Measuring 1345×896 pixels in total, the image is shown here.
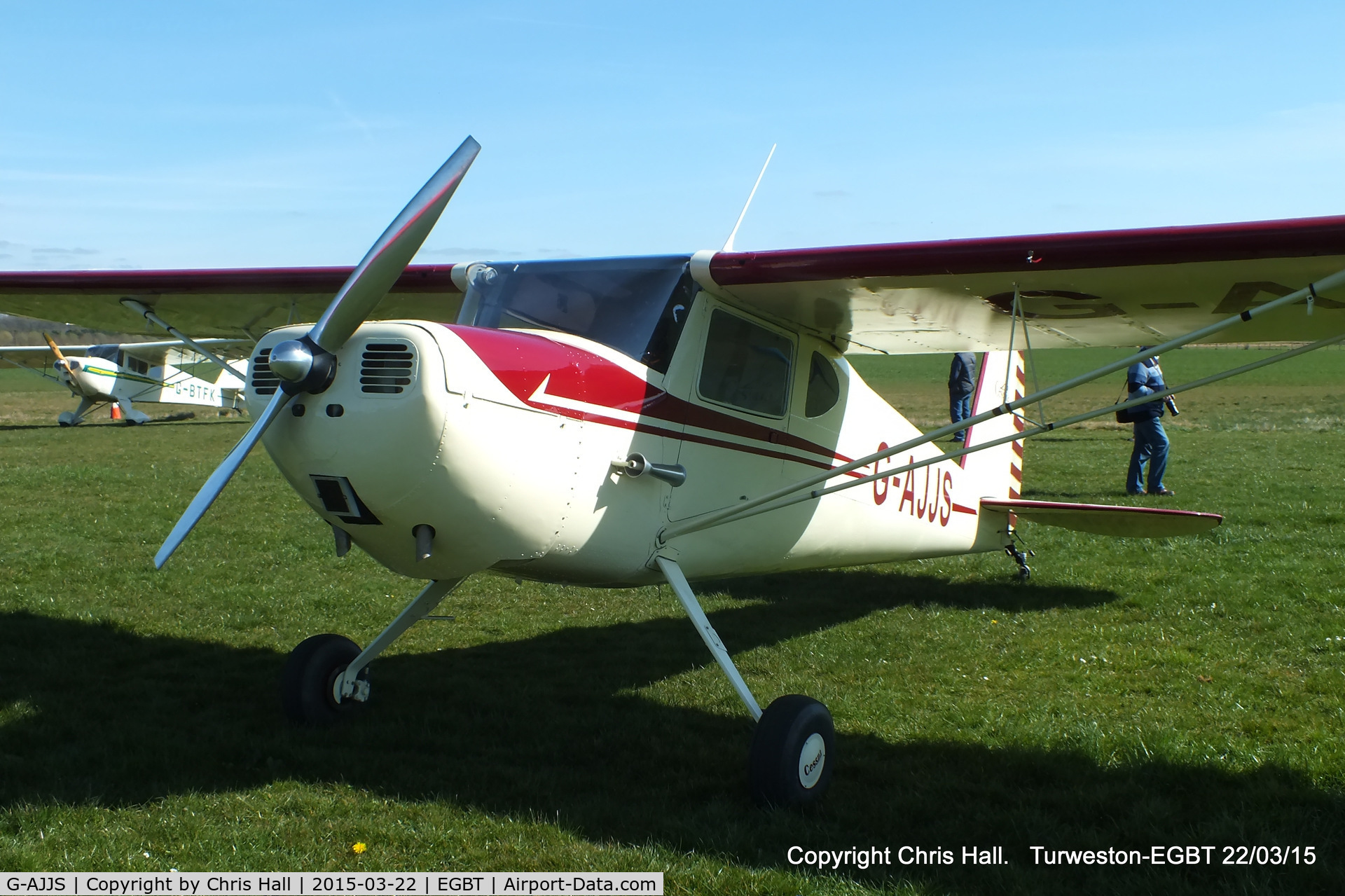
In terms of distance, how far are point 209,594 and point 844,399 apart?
18.1ft

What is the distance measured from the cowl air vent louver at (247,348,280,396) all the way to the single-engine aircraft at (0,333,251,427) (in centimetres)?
2658

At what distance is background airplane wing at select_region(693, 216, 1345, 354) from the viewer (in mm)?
4414

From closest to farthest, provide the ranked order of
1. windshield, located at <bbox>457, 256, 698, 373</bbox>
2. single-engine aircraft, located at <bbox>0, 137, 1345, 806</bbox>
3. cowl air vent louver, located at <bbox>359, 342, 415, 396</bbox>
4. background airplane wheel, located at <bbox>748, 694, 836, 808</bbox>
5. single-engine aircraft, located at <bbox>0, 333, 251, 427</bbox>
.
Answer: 1. cowl air vent louver, located at <bbox>359, 342, 415, 396</bbox>
2. single-engine aircraft, located at <bbox>0, 137, 1345, 806</bbox>
3. background airplane wheel, located at <bbox>748, 694, 836, 808</bbox>
4. windshield, located at <bbox>457, 256, 698, 373</bbox>
5. single-engine aircraft, located at <bbox>0, 333, 251, 427</bbox>

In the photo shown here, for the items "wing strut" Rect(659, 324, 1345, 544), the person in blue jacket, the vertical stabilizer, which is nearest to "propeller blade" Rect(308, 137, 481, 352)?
"wing strut" Rect(659, 324, 1345, 544)

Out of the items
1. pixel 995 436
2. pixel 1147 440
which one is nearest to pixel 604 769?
pixel 995 436

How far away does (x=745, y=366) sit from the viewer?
5.67 metres

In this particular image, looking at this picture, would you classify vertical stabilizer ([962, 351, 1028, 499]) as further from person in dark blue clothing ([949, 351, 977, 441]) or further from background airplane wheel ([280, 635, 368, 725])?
person in dark blue clothing ([949, 351, 977, 441])

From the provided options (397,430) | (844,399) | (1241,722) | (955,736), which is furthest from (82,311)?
(1241,722)

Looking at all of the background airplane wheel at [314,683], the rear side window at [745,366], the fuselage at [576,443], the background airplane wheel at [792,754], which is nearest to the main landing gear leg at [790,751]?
the background airplane wheel at [792,754]

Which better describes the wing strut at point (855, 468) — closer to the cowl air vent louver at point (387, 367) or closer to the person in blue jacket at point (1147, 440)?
the cowl air vent louver at point (387, 367)

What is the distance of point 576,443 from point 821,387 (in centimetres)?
218

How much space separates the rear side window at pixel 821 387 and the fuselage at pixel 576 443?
0.01 metres

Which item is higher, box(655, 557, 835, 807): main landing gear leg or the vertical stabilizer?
the vertical stabilizer
